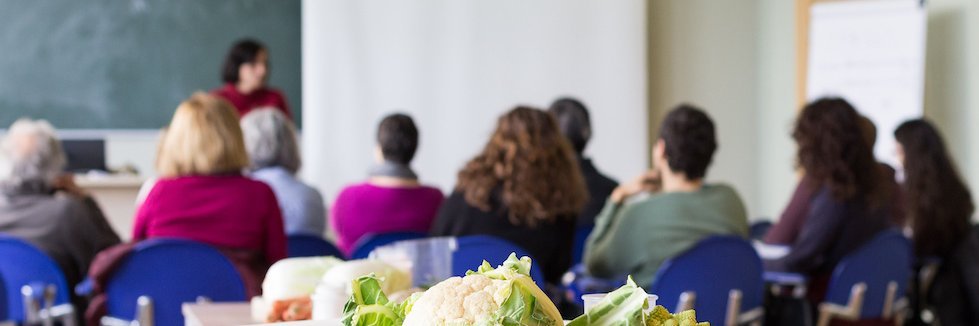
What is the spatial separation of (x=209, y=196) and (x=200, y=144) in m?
0.15

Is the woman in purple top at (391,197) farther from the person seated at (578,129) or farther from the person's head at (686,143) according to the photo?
the person's head at (686,143)

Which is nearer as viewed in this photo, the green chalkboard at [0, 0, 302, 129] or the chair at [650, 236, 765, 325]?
the chair at [650, 236, 765, 325]

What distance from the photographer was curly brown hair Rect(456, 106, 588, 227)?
141 inches

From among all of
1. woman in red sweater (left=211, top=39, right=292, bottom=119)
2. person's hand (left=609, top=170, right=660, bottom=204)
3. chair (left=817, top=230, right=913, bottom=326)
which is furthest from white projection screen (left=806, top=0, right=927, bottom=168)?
woman in red sweater (left=211, top=39, right=292, bottom=119)

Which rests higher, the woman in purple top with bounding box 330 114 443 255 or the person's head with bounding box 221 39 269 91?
the person's head with bounding box 221 39 269 91

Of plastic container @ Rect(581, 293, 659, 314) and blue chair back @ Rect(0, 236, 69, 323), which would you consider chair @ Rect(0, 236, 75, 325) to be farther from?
plastic container @ Rect(581, 293, 659, 314)

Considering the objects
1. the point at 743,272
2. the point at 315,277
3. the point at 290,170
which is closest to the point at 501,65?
the point at 290,170

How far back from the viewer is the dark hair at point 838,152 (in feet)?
12.9

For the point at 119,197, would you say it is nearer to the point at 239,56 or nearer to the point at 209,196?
the point at 239,56

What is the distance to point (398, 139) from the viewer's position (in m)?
4.19

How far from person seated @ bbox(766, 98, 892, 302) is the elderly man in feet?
7.41

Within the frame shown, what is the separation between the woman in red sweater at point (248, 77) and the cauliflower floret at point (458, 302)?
553 cm

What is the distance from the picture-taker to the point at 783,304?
396cm

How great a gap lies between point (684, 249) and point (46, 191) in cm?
207
